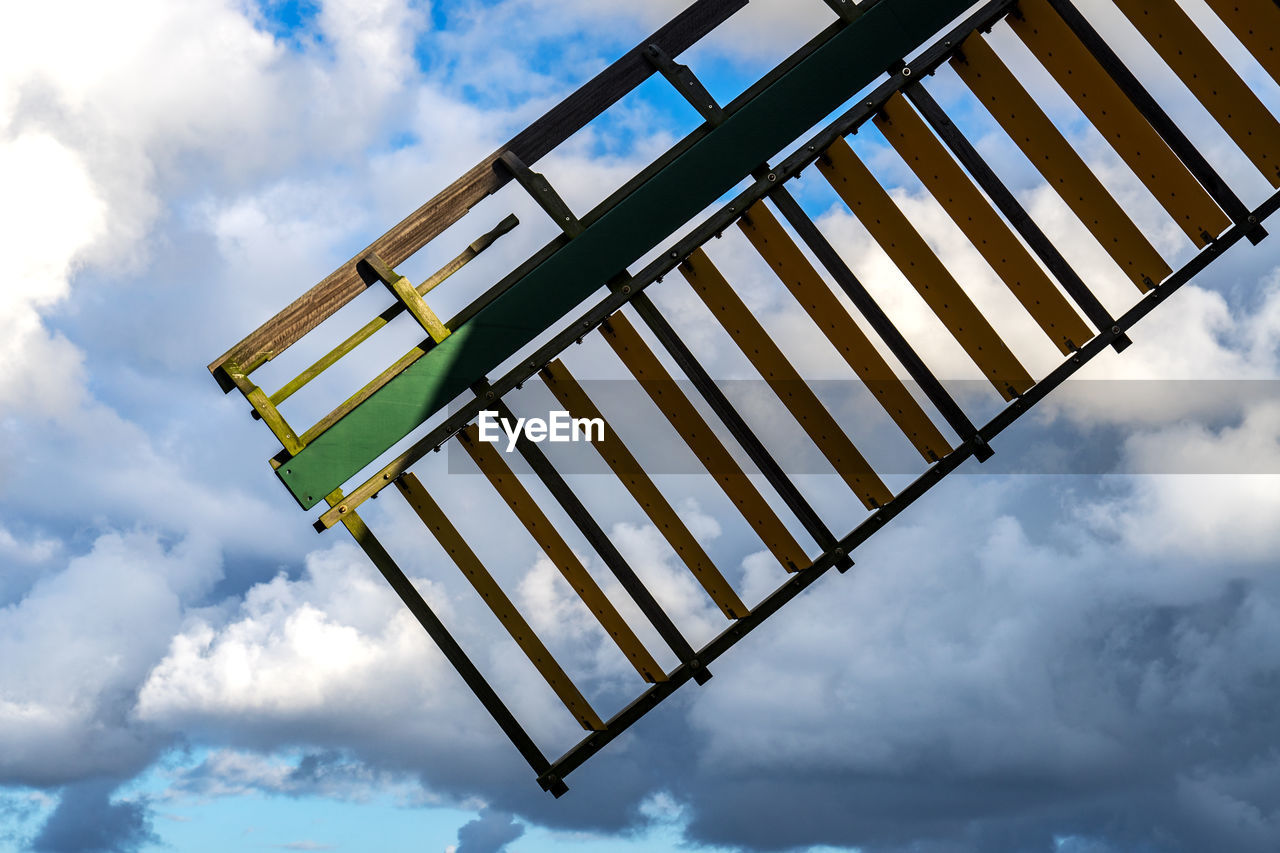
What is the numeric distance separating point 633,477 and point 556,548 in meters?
0.75

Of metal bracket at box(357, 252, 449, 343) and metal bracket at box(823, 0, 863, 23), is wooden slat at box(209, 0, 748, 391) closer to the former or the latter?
metal bracket at box(357, 252, 449, 343)

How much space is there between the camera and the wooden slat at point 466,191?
8.09 meters

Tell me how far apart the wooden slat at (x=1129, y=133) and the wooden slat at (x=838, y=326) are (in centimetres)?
226

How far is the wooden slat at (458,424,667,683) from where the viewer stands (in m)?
8.05

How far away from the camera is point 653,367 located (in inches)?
315

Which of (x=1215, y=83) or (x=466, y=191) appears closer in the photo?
(x=1215, y=83)

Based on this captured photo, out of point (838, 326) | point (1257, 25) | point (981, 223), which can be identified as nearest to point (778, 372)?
point (838, 326)

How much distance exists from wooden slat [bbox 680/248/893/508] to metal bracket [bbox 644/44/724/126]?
101 cm


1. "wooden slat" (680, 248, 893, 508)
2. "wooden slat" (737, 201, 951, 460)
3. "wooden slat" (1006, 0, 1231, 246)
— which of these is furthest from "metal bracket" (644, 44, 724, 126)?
"wooden slat" (1006, 0, 1231, 246)

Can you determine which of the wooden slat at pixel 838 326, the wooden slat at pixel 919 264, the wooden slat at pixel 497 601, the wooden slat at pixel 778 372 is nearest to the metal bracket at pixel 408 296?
the wooden slat at pixel 497 601

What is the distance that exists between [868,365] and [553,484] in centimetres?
238

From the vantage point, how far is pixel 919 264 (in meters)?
7.98

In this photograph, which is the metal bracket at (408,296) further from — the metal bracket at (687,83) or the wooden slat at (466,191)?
the metal bracket at (687,83)

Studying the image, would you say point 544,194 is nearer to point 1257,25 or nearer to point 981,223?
point 981,223
